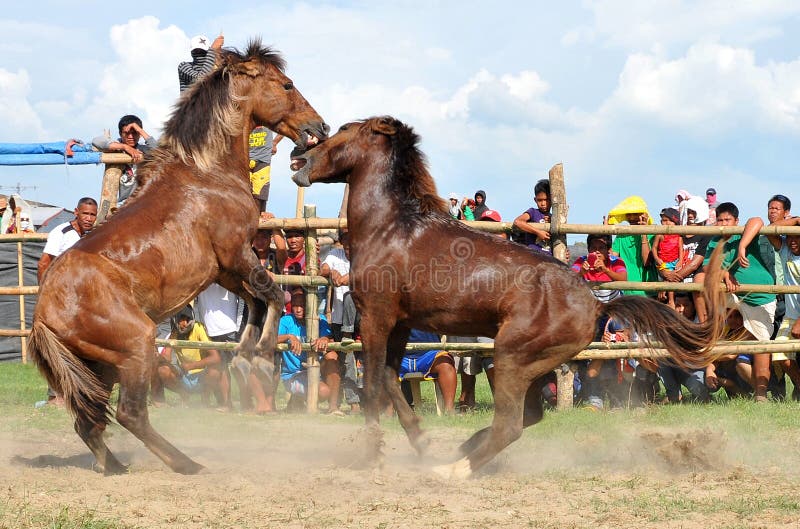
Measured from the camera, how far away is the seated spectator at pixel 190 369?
878cm

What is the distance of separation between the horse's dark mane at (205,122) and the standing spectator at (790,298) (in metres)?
5.35

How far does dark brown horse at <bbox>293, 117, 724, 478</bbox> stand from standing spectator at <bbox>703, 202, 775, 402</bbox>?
2.97 meters

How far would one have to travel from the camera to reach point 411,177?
582cm

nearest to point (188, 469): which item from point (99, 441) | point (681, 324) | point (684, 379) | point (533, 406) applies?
point (99, 441)

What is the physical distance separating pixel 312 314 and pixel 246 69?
306 centimetres

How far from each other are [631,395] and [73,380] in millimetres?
5528

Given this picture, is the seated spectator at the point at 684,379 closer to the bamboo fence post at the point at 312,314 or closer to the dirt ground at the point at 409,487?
the dirt ground at the point at 409,487

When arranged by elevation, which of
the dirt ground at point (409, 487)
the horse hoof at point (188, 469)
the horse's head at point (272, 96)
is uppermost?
the horse's head at point (272, 96)

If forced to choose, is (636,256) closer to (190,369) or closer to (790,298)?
(790,298)

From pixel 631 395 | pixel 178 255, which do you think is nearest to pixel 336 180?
pixel 178 255

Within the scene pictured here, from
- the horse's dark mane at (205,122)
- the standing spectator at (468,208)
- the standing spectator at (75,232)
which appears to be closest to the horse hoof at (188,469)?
the horse's dark mane at (205,122)

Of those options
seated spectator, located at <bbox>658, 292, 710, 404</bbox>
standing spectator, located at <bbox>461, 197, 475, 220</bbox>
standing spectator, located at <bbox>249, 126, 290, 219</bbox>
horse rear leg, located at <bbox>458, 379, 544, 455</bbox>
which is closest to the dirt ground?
horse rear leg, located at <bbox>458, 379, 544, 455</bbox>

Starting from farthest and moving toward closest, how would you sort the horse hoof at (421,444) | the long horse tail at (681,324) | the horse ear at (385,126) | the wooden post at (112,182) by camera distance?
the wooden post at (112,182) < the horse ear at (385,126) < the horse hoof at (421,444) < the long horse tail at (681,324)

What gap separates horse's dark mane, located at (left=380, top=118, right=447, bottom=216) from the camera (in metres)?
5.74
